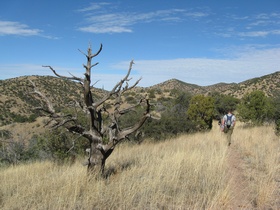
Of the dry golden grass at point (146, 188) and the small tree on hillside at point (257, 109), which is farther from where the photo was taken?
the small tree on hillside at point (257, 109)

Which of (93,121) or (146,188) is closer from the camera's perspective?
(146,188)

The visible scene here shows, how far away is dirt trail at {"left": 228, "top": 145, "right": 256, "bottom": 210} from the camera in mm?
5406

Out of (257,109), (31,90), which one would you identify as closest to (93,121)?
(257,109)

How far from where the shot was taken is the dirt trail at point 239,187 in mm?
5406

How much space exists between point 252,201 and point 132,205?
2.29 metres

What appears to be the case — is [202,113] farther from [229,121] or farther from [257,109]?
[229,121]

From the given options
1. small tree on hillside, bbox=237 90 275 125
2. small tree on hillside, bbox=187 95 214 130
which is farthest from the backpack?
small tree on hillside, bbox=237 90 275 125

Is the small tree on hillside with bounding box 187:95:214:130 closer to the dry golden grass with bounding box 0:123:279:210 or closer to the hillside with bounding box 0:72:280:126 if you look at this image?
the dry golden grass with bounding box 0:123:279:210

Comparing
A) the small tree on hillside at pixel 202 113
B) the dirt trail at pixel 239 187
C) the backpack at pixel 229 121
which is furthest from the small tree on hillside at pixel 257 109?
the dirt trail at pixel 239 187

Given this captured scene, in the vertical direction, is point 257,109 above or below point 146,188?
above

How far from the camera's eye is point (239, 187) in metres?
6.37

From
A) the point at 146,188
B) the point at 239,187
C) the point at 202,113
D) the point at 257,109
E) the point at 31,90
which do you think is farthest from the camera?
the point at 31,90

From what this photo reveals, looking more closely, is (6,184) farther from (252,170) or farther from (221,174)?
(252,170)

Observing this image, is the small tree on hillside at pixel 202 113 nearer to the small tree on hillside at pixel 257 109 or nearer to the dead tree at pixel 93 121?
the small tree on hillside at pixel 257 109
